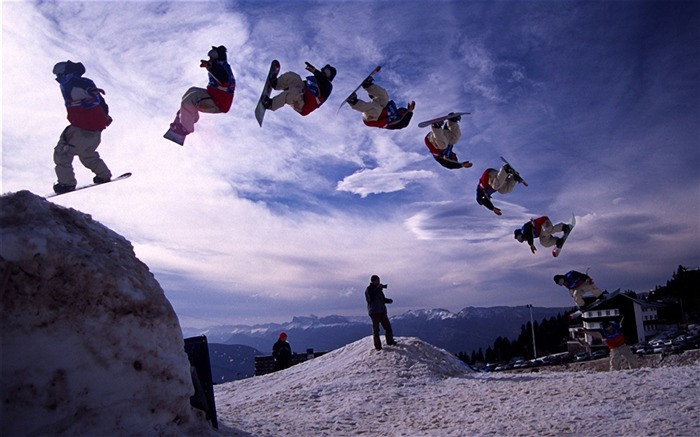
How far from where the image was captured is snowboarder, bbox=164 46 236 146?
30.1ft

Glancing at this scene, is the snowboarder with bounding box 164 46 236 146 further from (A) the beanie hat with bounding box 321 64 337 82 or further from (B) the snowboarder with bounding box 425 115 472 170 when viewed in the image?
(B) the snowboarder with bounding box 425 115 472 170

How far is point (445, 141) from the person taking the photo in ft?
39.5

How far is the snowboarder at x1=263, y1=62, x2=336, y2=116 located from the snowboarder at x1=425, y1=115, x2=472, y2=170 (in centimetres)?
328

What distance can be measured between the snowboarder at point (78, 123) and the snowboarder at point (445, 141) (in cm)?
754

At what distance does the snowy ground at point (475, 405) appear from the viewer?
22.7 feet

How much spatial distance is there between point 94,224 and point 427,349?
1156 centimetres

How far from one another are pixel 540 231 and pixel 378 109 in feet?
21.3

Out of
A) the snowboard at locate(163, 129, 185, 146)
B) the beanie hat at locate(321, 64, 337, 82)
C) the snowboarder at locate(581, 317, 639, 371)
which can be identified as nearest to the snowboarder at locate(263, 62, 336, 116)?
the beanie hat at locate(321, 64, 337, 82)

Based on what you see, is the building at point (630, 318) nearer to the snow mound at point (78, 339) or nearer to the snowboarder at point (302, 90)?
the snowboarder at point (302, 90)

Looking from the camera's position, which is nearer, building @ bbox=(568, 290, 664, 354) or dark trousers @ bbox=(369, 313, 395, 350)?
dark trousers @ bbox=(369, 313, 395, 350)

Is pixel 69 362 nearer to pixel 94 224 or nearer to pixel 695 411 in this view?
pixel 94 224

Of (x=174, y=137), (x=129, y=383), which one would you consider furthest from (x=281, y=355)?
(x=129, y=383)

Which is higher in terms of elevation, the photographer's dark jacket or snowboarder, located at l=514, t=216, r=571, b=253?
snowboarder, located at l=514, t=216, r=571, b=253

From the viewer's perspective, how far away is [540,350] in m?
74.1
